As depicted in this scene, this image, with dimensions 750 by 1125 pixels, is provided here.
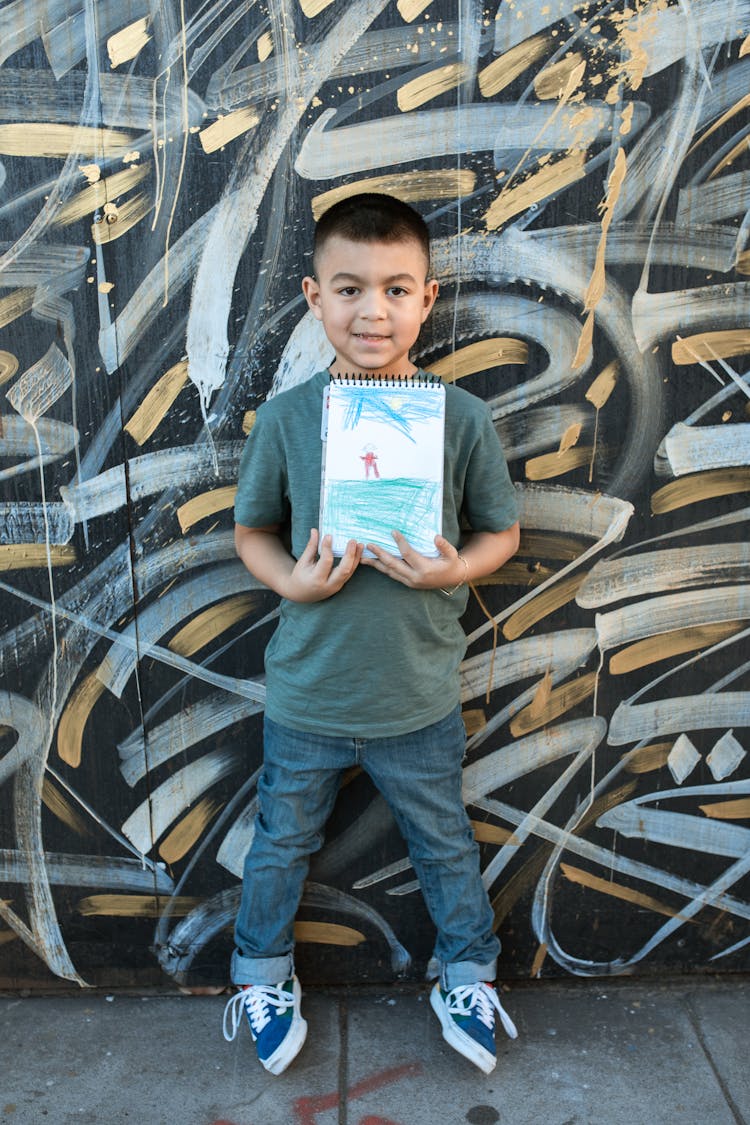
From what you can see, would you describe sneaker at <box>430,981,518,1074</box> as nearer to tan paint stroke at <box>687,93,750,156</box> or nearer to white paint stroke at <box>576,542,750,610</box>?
white paint stroke at <box>576,542,750,610</box>

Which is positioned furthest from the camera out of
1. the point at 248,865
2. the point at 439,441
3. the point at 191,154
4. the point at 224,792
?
the point at 224,792

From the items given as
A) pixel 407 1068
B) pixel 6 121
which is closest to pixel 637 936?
pixel 407 1068

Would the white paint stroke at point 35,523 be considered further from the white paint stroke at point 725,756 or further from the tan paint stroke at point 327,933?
the white paint stroke at point 725,756

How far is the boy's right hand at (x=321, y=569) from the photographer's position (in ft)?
6.06

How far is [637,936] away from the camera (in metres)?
2.42

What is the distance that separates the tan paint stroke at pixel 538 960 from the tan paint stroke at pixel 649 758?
50cm

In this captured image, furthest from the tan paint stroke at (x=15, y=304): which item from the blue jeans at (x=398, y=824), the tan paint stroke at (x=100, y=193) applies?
the blue jeans at (x=398, y=824)

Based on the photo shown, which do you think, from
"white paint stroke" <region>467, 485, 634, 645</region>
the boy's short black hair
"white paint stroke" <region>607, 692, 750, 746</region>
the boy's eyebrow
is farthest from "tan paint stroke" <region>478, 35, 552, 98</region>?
"white paint stroke" <region>607, 692, 750, 746</region>

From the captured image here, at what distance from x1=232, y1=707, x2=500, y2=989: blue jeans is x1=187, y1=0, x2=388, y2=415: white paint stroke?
0.82 metres

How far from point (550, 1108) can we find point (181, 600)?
4.43 feet

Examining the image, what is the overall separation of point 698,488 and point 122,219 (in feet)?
4.58

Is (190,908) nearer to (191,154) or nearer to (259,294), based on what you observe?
(259,294)

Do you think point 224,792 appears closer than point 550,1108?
No

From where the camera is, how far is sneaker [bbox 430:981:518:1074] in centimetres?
211
